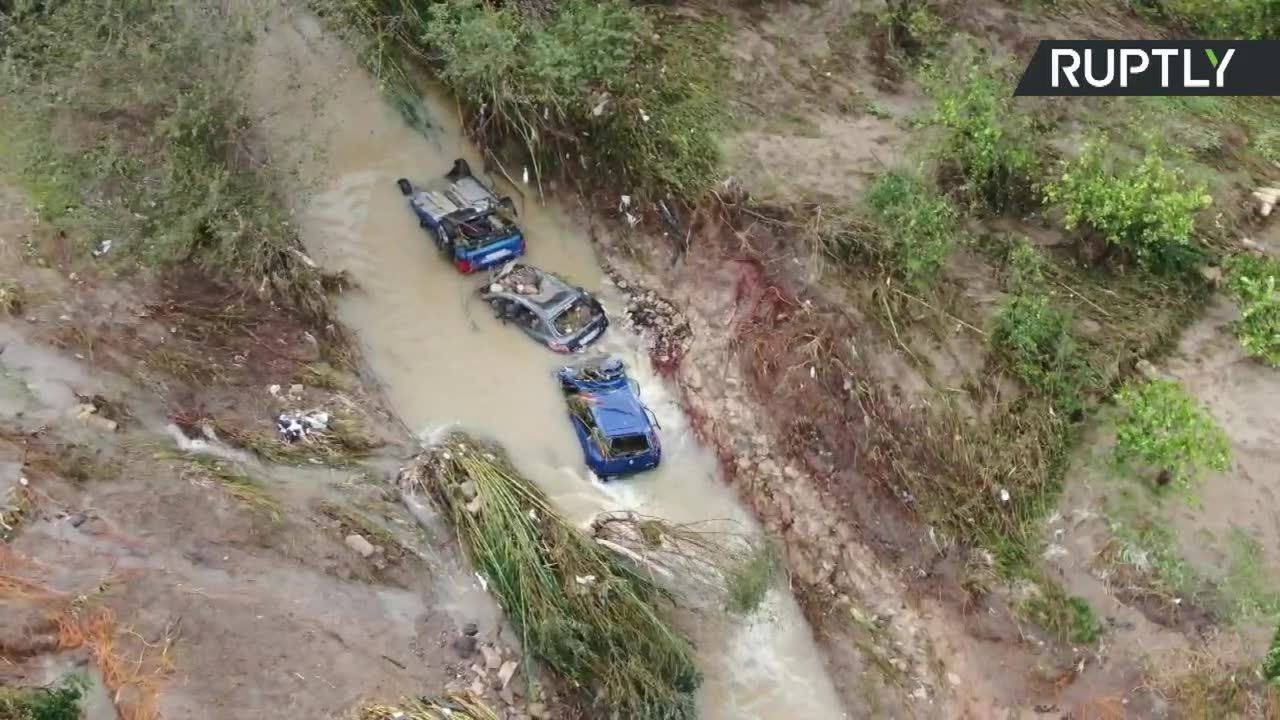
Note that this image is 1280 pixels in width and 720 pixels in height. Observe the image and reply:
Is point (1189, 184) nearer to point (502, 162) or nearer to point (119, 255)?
point (502, 162)

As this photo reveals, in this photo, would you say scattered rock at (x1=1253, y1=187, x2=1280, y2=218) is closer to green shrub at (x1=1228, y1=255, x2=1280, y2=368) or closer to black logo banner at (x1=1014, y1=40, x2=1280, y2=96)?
green shrub at (x1=1228, y1=255, x2=1280, y2=368)

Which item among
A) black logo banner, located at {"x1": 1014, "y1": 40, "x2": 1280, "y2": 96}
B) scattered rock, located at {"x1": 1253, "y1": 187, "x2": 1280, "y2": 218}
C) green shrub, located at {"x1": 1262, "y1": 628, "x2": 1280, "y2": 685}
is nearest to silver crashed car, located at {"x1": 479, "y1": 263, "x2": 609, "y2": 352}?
black logo banner, located at {"x1": 1014, "y1": 40, "x2": 1280, "y2": 96}

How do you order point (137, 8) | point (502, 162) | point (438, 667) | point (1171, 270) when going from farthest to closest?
point (502, 162)
point (137, 8)
point (1171, 270)
point (438, 667)

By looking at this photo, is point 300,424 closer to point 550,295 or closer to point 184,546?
point 184,546

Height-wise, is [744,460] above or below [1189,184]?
below

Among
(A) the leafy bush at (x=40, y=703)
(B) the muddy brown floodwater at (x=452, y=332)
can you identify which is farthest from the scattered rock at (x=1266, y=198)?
(A) the leafy bush at (x=40, y=703)

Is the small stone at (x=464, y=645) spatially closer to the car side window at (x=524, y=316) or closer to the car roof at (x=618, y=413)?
the car roof at (x=618, y=413)

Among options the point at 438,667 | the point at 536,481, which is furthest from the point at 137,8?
the point at 438,667
